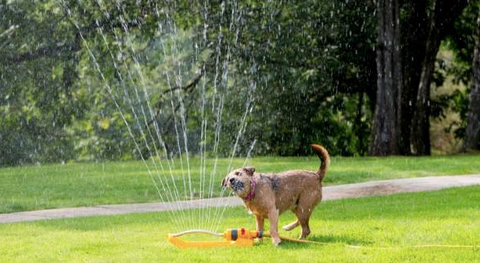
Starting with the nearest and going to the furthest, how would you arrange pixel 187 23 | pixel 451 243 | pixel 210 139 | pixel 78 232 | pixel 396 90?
pixel 451 243
pixel 78 232
pixel 396 90
pixel 187 23
pixel 210 139

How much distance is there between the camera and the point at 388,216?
32.3 feet

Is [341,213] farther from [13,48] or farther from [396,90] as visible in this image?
[13,48]

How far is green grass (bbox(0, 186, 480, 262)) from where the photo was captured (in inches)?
296

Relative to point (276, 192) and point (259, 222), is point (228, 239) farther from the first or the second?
point (276, 192)

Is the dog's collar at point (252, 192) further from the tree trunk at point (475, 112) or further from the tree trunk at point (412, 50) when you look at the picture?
the tree trunk at point (412, 50)

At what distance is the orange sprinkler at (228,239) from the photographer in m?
7.97

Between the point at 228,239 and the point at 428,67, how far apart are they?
15.3 metres

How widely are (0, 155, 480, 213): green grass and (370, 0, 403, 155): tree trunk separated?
257 cm

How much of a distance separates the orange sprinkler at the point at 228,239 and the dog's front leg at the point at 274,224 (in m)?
0.14

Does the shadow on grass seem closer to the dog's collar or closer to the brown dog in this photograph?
the brown dog

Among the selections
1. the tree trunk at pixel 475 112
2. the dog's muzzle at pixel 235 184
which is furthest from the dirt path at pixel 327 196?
the tree trunk at pixel 475 112

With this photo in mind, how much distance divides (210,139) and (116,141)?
328cm

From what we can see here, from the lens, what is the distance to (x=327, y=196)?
1249cm

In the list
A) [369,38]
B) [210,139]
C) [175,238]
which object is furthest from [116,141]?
[175,238]
